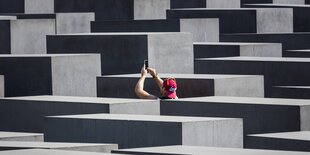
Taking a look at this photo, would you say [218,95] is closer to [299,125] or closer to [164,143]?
[299,125]

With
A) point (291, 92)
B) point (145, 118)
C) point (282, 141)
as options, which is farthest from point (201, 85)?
point (282, 141)

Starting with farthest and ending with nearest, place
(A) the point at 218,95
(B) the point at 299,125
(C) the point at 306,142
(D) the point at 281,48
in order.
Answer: (D) the point at 281,48
(A) the point at 218,95
(B) the point at 299,125
(C) the point at 306,142

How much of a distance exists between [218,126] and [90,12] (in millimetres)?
12507

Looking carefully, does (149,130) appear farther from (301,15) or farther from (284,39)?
(301,15)

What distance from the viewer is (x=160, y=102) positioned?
13805mm

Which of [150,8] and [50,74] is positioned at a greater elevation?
[150,8]

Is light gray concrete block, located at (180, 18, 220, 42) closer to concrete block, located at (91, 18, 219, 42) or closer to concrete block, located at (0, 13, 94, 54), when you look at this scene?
concrete block, located at (91, 18, 219, 42)

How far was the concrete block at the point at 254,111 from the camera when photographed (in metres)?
13.0

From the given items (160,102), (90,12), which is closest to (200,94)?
(160,102)

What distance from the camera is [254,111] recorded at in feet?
43.7

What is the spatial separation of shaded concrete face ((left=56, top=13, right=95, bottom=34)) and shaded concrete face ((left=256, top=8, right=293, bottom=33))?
3.60 meters

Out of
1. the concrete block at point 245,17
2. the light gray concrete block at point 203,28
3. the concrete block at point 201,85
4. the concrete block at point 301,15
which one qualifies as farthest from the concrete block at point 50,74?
the concrete block at point 301,15

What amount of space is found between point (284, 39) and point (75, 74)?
6.29 metres

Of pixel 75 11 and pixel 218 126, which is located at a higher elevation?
pixel 75 11
